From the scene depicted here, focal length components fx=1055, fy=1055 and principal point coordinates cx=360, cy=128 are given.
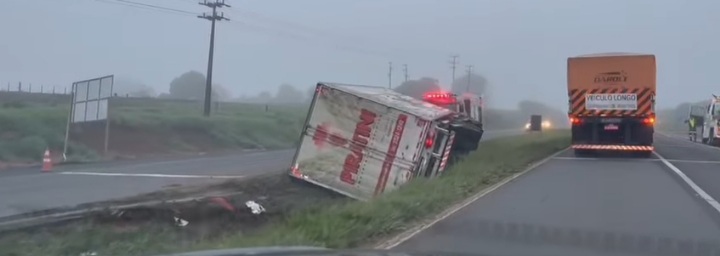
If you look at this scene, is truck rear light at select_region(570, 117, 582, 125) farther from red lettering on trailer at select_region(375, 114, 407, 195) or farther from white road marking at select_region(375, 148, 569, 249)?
red lettering on trailer at select_region(375, 114, 407, 195)

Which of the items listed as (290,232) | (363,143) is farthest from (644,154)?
(290,232)

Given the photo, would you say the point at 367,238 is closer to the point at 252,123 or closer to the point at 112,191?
the point at 112,191

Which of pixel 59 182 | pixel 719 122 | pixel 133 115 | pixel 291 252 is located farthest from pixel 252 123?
pixel 291 252

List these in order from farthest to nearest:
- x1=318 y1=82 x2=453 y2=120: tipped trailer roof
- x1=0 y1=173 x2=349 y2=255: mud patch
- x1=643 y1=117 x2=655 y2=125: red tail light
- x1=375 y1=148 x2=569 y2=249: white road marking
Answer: x1=643 y1=117 x2=655 y2=125: red tail light
x1=318 y1=82 x2=453 y2=120: tipped trailer roof
x1=0 y1=173 x2=349 y2=255: mud patch
x1=375 y1=148 x2=569 y2=249: white road marking

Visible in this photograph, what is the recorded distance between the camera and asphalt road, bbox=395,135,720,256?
12359mm

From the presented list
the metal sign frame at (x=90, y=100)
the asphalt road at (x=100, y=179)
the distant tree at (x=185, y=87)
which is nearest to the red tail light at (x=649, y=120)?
the asphalt road at (x=100, y=179)

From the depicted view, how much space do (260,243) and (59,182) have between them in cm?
1461

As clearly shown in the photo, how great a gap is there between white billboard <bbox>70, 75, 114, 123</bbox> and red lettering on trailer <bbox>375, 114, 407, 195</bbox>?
60.6 feet

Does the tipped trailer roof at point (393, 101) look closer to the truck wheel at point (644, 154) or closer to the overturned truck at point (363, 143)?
the overturned truck at point (363, 143)

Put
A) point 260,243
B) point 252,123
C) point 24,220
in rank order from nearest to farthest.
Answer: point 260,243 < point 24,220 < point 252,123

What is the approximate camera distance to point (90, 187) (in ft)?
76.1

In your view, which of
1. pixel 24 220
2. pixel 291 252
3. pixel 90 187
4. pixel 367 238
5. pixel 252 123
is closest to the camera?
pixel 291 252

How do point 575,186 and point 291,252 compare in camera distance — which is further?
point 575,186

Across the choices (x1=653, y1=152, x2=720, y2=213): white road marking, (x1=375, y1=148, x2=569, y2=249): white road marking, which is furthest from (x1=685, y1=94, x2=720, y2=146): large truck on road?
(x1=375, y1=148, x2=569, y2=249): white road marking
